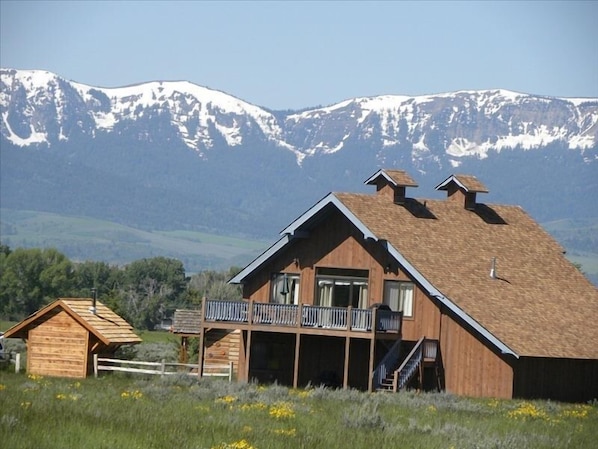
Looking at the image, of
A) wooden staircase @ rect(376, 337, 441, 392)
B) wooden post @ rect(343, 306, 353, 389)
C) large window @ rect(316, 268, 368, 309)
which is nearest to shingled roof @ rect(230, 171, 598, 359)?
wooden staircase @ rect(376, 337, 441, 392)

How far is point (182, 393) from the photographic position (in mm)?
42750

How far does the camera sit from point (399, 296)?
5541 centimetres

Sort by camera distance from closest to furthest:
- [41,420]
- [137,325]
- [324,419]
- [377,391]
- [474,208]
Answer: [41,420] < [324,419] < [377,391] < [474,208] < [137,325]

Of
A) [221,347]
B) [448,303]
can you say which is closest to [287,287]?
[448,303]

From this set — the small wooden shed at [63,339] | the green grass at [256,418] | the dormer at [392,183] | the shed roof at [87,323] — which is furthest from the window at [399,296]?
the small wooden shed at [63,339]

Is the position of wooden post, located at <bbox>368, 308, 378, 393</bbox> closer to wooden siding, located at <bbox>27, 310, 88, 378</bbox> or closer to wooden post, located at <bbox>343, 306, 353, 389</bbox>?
wooden post, located at <bbox>343, 306, 353, 389</bbox>

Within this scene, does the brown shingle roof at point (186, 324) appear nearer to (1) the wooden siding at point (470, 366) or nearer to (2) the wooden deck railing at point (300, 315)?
(2) the wooden deck railing at point (300, 315)

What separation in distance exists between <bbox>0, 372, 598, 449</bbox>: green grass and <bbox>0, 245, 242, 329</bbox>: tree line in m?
100

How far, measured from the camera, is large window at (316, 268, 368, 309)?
56156mm

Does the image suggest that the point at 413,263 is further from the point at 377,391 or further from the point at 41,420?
the point at 41,420

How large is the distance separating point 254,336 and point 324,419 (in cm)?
2292

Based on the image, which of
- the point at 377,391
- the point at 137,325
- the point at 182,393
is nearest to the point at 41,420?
the point at 182,393

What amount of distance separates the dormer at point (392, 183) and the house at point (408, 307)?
7 cm

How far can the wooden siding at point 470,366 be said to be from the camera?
5262cm
